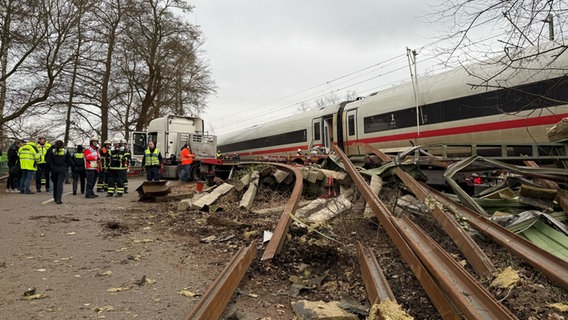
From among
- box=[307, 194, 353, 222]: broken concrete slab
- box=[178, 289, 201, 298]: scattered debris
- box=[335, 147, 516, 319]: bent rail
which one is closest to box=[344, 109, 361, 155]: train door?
box=[307, 194, 353, 222]: broken concrete slab

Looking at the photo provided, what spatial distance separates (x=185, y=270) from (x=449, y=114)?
351 inches

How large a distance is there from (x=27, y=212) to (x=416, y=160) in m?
7.51

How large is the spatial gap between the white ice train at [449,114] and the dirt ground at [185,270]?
3017 mm

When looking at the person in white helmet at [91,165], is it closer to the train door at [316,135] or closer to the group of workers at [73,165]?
the group of workers at [73,165]

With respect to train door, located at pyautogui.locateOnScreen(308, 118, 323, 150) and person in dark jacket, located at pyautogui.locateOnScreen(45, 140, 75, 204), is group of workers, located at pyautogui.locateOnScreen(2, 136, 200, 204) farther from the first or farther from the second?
train door, located at pyautogui.locateOnScreen(308, 118, 323, 150)

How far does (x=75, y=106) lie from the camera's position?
2003cm

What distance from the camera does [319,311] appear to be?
2762 millimetres

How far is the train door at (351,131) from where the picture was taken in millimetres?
13961

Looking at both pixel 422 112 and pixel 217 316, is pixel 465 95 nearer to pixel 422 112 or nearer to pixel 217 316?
pixel 422 112

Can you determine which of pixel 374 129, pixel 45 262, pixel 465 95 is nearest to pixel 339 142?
pixel 374 129

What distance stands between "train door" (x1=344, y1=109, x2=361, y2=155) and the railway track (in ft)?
30.9

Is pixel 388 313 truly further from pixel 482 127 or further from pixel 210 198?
pixel 482 127

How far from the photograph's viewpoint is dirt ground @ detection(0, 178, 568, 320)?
2.92 meters

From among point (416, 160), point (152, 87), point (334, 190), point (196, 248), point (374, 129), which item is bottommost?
point (196, 248)
